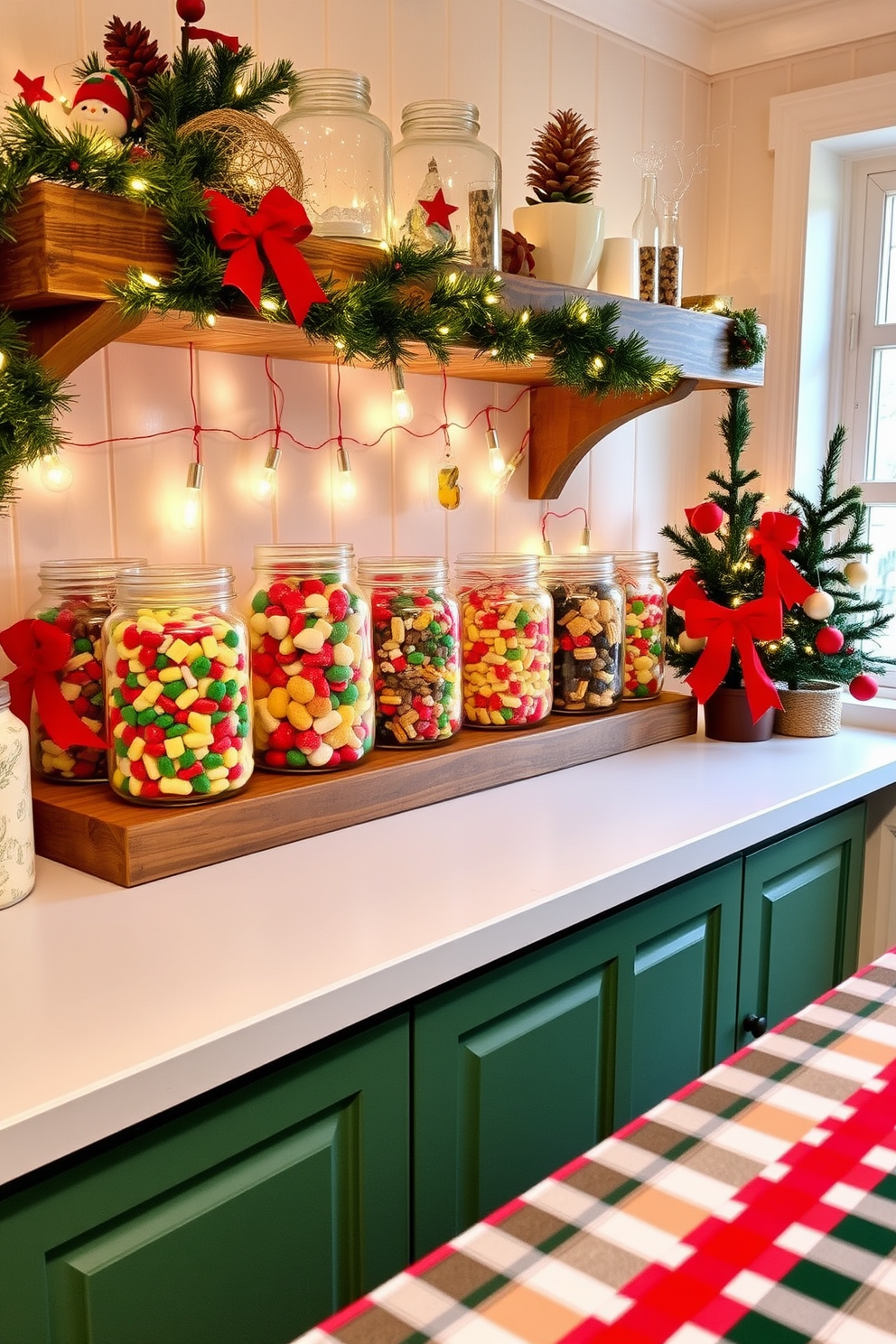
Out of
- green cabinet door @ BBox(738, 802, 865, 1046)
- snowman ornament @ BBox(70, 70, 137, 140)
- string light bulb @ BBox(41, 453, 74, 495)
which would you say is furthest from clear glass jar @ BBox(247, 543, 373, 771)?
green cabinet door @ BBox(738, 802, 865, 1046)

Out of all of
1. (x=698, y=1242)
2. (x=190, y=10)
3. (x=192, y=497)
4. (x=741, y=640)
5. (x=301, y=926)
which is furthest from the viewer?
(x=741, y=640)

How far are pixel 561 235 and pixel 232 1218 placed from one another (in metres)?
1.39

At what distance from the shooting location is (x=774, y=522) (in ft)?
6.37

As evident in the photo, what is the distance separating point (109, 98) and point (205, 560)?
602 millimetres

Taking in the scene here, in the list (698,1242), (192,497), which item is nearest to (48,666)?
(192,497)

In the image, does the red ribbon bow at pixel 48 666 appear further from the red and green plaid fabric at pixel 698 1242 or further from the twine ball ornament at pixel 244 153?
the red and green plaid fabric at pixel 698 1242

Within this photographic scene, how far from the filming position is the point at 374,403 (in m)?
1.86

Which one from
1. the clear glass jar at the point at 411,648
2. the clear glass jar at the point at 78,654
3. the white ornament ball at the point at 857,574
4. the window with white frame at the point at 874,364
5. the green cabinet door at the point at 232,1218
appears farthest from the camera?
the window with white frame at the point at 874,364

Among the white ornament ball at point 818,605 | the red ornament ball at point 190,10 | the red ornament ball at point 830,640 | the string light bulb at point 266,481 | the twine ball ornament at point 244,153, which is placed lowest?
the red ornament ball at point 830,640

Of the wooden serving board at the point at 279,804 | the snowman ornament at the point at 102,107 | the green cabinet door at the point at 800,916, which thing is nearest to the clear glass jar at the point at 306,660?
the wooden serving board at the point at 279,804

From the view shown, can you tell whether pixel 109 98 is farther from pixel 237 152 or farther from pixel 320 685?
pixel 320 685

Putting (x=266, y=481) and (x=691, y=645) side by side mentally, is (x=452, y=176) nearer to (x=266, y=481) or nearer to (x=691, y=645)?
(x=266, y=481)

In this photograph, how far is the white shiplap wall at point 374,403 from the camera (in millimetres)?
1494

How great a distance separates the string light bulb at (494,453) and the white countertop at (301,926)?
0.54 m
